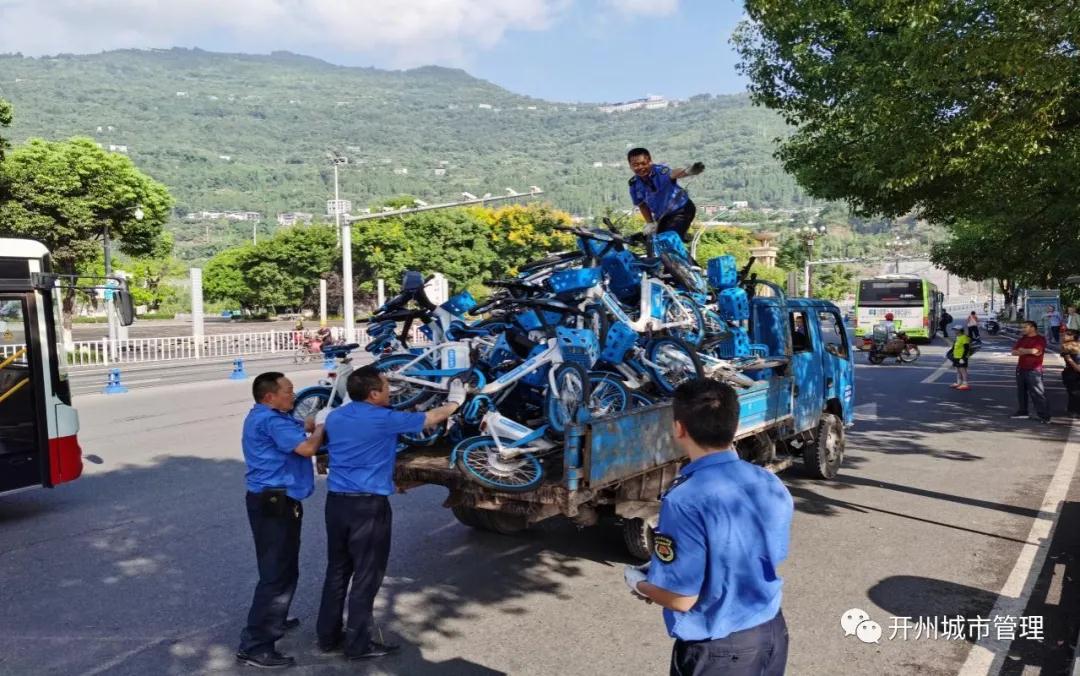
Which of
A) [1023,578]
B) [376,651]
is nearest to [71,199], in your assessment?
[376,651]

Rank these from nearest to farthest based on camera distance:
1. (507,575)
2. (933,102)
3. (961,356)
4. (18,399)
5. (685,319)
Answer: (507,575) → (685,319) → (18,399) → (933,102) → (961,356)

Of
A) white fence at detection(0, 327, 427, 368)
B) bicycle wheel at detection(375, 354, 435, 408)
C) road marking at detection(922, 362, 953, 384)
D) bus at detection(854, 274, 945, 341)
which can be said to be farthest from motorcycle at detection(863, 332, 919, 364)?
bicycle wheel at detection(375, 354, 435, 408)

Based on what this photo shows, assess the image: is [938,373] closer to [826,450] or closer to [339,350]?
[826,450]

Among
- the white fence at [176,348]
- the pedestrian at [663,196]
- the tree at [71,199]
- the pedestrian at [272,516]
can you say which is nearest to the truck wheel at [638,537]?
the pedestrian at [272,516]

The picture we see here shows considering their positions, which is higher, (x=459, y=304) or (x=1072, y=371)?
(x=459, y=304)

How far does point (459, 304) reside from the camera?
7.30 meters

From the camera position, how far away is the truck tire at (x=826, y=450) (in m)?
9.43

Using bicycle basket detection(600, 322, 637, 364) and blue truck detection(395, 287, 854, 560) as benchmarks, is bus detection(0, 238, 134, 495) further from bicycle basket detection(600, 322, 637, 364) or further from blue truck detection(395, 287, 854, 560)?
bicycle basket detection(600, 322, 637, 364)

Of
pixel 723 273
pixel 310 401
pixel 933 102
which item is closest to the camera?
pixel 310 401

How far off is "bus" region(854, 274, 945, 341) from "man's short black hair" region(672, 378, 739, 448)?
3682cm

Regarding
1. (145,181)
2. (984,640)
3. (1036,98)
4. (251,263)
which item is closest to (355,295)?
(251,263)

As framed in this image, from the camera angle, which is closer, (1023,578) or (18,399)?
(1023,578)

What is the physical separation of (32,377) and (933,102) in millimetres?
12142

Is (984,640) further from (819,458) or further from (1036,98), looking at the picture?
(1036,98)
